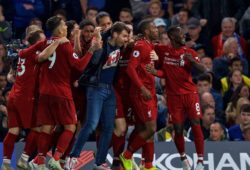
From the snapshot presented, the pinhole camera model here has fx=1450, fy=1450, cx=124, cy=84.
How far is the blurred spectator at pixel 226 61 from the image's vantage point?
2517 cm

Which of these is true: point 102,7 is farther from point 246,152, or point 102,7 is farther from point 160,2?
point 246,152

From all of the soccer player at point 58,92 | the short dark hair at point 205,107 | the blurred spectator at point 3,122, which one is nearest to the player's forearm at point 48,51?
the soccer player at point 58,92

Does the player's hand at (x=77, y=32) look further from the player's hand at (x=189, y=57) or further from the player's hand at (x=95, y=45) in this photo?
the player's hand at (x=189, y=57)

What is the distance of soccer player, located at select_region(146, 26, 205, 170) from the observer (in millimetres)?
20781

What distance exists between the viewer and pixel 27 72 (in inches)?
794

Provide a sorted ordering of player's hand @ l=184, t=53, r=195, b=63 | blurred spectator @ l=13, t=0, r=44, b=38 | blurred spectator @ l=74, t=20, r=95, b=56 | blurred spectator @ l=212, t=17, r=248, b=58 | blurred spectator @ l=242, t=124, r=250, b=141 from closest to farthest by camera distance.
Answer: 1. blurred spectator @ l=74, t=20, r=95, b=56
2. player's hand @ l=184, t=53, r=195, b=63
3. blurred spectator @ l=242, t=124, r=250, b=141
4. blurred spectator @ l=212, t=17, r=248, b=58
5. blurred spectator @ l=13, t=0, r=44, b=38

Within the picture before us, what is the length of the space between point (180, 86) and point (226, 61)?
175 inches

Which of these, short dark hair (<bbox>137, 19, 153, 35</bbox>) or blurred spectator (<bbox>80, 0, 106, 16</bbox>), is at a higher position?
blurred spectator (<bbox>80, 0, 106, 16</bbox>)

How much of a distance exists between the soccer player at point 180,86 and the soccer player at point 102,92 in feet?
2.68

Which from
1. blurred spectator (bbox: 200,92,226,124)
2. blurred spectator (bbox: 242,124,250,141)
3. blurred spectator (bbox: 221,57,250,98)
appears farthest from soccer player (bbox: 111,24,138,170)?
blurred spectator (bbox: 221,57,250,98)

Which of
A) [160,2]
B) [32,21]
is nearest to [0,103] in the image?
[32,21]

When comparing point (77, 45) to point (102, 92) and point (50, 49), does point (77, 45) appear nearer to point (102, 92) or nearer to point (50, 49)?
point (50, 49)

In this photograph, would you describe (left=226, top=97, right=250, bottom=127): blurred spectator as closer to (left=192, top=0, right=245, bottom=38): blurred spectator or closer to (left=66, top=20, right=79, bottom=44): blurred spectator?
(left=192, top=0, right=245, bottom=38): blurred spectator

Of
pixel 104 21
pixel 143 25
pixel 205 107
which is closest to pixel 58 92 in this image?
pixel 104 21
